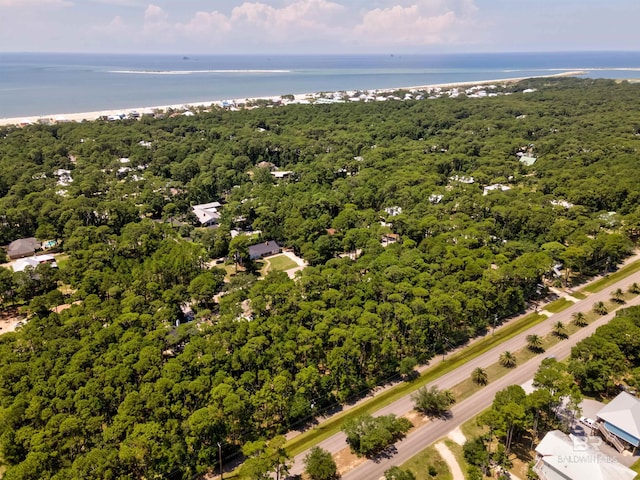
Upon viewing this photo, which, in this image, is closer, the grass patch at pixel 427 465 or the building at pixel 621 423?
the grass patch at pixel 427 465

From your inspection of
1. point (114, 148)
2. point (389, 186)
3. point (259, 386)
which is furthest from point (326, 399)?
point (114, 148)

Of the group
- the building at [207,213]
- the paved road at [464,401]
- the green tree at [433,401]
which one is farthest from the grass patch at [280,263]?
the green tree at [433,401]

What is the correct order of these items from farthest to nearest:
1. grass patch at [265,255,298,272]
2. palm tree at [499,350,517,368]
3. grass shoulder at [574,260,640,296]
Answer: grass patch at [265,255,298,272] < grass shoulder at [574,260,640,296] < palm tree at [499,350,517,368]

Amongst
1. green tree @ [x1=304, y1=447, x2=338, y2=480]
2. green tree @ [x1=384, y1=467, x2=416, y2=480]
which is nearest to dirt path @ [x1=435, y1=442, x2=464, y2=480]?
green tree @ [x1=384, y1=467, x2=416, y2=480]

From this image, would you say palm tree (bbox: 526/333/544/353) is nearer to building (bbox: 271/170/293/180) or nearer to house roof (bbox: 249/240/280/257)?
house roof (bbox: 249/240/280/257)

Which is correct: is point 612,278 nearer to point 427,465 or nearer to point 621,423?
point 621,423

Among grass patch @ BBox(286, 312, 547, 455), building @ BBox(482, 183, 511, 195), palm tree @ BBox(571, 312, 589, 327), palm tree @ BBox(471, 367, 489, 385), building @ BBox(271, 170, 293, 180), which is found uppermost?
building @ BBox(482, 183, 511, 195)

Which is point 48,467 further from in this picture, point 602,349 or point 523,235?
point 523,235

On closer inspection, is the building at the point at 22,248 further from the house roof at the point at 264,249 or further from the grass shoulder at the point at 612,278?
the grass shoulder at the point at 612,278
